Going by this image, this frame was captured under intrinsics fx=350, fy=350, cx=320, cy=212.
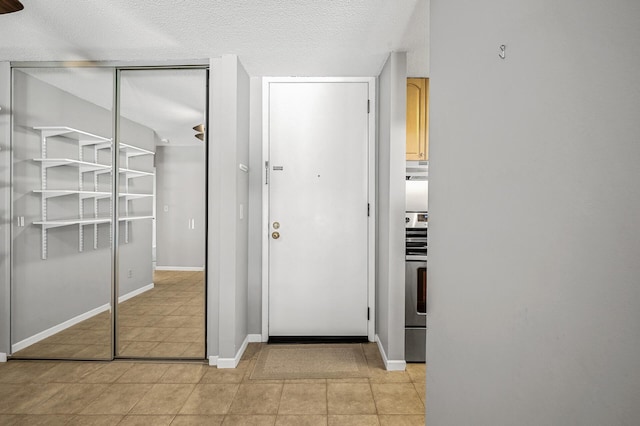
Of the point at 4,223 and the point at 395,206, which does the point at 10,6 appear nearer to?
the point at 4,223

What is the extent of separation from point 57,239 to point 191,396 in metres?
1.89

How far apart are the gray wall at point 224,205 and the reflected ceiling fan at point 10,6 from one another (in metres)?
1.22

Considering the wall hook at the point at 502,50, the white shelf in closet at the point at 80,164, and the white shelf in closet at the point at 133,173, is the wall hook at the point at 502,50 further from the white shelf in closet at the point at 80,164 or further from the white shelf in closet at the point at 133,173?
the white shelf in closet at the point at 80,164

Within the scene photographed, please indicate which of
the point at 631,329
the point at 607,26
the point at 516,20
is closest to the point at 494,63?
the point at 516,20

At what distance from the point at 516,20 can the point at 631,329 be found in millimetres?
884

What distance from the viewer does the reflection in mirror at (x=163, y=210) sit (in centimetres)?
297

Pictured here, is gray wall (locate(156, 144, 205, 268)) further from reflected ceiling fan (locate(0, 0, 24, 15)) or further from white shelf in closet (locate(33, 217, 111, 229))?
reflected ceiling fan (locate(0, 0, 24, 15))

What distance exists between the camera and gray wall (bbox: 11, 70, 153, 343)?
2980mm

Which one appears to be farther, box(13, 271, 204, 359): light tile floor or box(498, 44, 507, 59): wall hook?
box(13, 271, 204, 359): light tile floor

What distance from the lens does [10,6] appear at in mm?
2049

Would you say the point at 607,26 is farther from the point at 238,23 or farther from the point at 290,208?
the point at 290,208

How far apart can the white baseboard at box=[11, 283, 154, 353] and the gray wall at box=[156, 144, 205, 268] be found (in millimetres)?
364

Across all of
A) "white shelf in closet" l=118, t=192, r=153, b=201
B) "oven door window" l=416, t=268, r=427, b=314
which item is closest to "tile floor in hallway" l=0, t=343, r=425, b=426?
"oven door window" l=416, t=268, r=427, b=314

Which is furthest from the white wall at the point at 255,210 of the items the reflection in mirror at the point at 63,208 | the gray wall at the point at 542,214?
the gray wall at the point at 542,214
